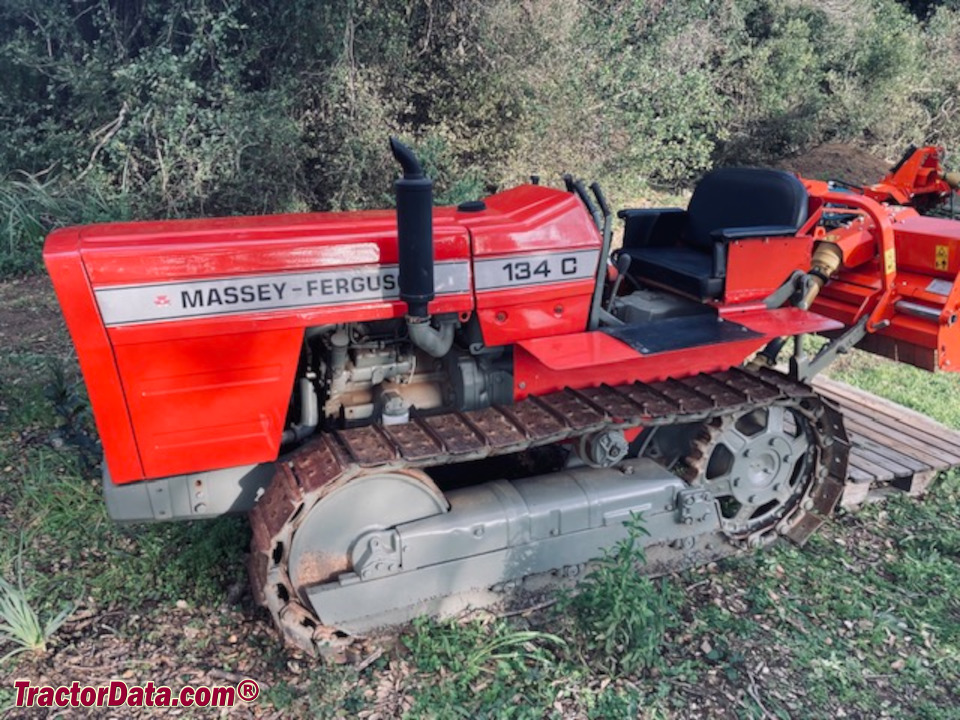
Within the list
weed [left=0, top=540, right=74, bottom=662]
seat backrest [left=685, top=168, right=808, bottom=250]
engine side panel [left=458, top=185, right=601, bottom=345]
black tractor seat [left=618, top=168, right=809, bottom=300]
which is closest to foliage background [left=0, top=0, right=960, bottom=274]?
black tractor seat [left=618, top=168, right=809, bottom=300]

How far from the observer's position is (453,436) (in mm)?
3229

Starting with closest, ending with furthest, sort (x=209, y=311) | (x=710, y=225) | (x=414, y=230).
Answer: (x=414, y=230) → (x=209, y=311) → (x=710, y=225)

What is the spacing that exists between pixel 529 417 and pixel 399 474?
0.61m

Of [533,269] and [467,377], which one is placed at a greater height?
[533,269]

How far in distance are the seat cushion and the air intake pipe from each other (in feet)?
5.34

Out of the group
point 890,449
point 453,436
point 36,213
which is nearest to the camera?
point 453,436

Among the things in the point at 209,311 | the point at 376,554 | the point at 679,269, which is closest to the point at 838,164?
the point at 679,269

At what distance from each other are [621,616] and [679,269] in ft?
6.23

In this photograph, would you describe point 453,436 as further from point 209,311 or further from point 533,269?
point 209,311

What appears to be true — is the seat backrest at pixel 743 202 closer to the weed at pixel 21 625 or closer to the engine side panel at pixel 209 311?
the engine side panel at pixel 209 311

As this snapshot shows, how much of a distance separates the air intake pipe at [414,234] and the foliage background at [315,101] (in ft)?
19.6

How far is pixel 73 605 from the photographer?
11.0ft

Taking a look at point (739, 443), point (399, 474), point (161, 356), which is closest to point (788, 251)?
point (739, 443)

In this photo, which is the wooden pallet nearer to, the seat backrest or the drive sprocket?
the drive sprocket
